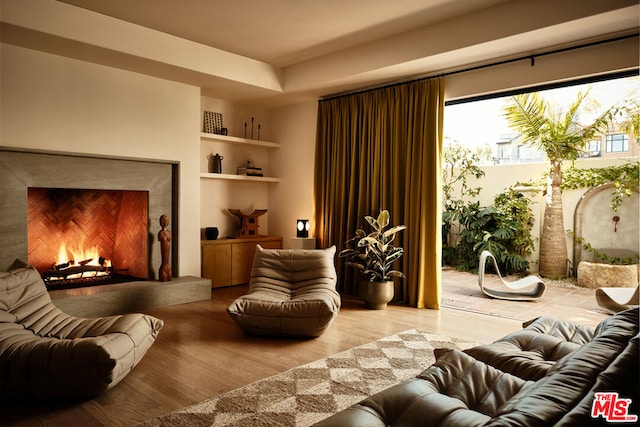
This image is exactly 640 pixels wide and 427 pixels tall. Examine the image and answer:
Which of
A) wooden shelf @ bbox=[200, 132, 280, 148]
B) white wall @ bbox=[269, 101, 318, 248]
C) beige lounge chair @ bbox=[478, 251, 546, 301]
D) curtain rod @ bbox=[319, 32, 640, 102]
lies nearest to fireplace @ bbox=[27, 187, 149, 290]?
wooden shelf @ bbox=[200, 132, 280, 148]

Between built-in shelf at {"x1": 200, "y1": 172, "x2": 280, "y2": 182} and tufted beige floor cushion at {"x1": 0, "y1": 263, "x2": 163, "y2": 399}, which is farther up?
built-in shelf at {"x1": 200, "y1": 172, "x2": 280, "y2": 182}

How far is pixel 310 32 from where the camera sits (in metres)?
4.48

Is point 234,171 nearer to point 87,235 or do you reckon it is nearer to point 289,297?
point 87,235

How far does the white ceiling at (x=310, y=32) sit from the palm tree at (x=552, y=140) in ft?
8.91

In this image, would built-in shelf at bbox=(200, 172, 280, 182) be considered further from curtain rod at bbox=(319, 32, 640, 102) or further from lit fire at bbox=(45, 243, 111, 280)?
lit fire at bbox=(45, 243, 111, 280)

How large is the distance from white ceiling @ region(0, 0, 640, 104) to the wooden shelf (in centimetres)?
70

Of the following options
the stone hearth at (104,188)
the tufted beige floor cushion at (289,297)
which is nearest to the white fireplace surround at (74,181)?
the stone hearth at (104,188)

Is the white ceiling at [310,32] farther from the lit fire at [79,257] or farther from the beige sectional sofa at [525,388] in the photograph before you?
the beige sectional sofa at [525,388]

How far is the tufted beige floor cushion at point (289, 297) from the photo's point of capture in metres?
3.58

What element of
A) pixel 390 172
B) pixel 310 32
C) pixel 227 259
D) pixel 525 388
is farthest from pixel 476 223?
pixel 525 388

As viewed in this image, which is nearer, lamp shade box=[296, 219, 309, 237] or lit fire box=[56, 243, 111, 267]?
lit fire box=[56, 243, 111, 267]

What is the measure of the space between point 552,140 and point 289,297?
4944 mm

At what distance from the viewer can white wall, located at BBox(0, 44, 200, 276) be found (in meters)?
4.10

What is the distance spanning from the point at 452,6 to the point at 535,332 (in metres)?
2.75
